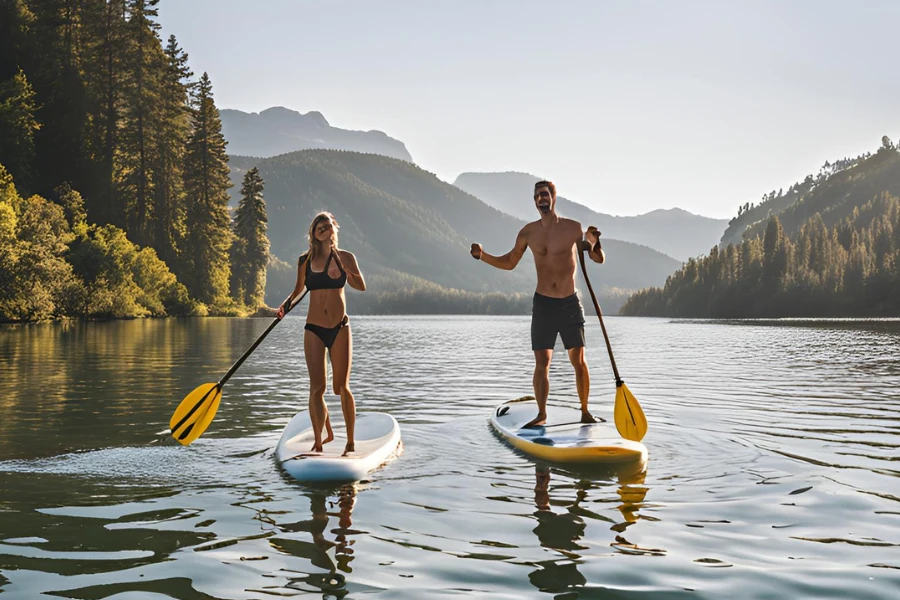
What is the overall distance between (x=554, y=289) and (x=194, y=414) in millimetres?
4927

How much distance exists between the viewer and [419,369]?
85.9 feet

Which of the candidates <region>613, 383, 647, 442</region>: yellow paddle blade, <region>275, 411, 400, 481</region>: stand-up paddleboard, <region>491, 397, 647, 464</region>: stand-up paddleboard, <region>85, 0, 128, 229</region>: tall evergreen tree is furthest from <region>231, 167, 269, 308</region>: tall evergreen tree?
<region>613, 383, 647, 442</region>: yellow paddle blade

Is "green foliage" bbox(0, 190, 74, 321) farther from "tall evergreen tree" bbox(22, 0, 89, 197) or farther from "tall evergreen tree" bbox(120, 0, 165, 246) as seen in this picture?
"tall evergreen tree" bbox(120, 0, 165, 246)

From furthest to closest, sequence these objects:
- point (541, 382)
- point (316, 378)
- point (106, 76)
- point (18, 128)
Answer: point (106, 76) → point (18, 128) → point (541, 382) → point (316, 378)

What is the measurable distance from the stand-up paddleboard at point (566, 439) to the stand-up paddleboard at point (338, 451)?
1.70 m

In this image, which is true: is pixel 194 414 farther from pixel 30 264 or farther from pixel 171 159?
pixel 171 159

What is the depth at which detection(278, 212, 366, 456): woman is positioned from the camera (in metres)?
9.27

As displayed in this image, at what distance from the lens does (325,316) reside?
9.29m

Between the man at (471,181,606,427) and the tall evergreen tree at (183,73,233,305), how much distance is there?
266ft

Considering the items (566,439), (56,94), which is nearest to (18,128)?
(56,94)

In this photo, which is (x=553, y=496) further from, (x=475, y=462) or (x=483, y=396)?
(x=483, y=396)

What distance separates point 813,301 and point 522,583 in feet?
502

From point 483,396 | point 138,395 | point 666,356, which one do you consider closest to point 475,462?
point 483,396

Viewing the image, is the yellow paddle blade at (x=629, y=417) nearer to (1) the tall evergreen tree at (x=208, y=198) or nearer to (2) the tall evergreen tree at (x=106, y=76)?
(2) the tall evergreen tree at (x=106, y=76)
